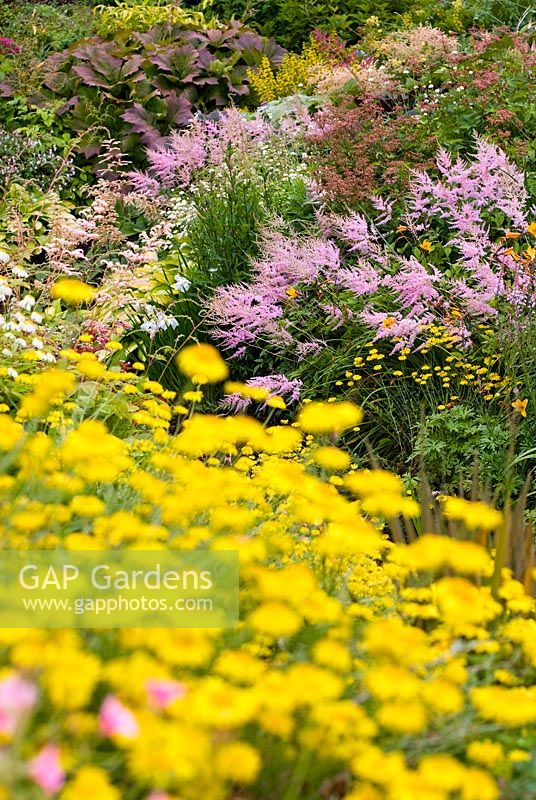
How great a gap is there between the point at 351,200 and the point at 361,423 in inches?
53.6

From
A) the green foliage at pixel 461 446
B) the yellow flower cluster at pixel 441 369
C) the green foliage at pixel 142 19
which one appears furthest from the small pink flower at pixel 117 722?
the green foliage at pixel 142 19

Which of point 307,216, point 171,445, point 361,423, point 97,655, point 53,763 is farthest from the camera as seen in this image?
point 307,216

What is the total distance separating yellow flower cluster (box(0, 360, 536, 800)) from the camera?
4.55 feet

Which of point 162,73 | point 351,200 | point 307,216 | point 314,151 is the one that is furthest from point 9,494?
point 162,73

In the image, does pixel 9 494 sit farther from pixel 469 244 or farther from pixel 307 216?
pixel 307 216

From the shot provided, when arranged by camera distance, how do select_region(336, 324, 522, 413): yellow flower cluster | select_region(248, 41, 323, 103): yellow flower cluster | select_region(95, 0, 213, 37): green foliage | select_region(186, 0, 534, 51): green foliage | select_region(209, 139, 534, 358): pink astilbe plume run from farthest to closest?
select_region(95, 0, 213, 37): green foliage, select_region(186, 0, 534, 51): green foliage, select_region(248, 41, 323, 103): yellow flower cluster, select_region(209, 139, 534, 358): pink astilbe plume, select_region(336, 324, 522, 413): yellow flower cluster

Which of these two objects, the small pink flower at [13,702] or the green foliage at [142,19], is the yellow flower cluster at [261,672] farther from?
the green foliage at [142,19]

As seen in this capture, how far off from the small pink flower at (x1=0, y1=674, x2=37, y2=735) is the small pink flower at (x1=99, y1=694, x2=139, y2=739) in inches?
4.7

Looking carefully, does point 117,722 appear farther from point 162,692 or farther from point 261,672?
point 261,672

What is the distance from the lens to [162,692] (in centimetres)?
139

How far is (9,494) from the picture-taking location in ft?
7.45

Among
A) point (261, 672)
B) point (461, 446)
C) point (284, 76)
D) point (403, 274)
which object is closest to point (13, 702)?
point (261, 672)

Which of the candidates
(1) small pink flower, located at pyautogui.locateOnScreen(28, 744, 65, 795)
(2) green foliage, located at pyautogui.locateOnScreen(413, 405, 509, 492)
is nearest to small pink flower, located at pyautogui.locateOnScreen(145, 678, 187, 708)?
(1) small pink flower, located at pyautogui.locateOnScreen(28, 744, 65, 795)

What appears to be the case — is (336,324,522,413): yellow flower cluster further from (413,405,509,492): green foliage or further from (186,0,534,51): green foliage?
(186,0,534,51): green foliage
